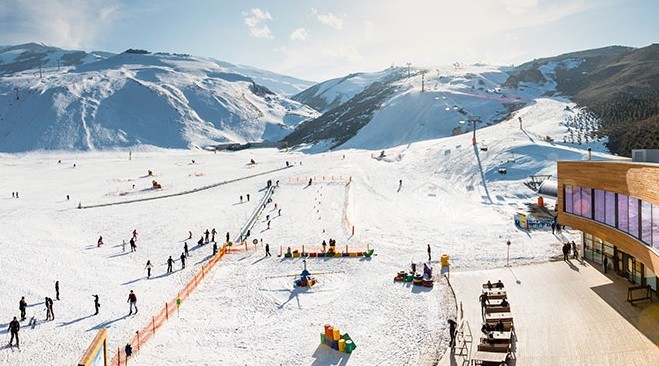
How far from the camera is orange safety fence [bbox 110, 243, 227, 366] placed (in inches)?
796

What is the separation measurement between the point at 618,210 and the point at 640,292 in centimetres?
392

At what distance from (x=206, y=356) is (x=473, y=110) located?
333 ft

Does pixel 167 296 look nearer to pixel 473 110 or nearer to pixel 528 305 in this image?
pixel 528 305

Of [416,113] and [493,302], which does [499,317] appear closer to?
[493,302]

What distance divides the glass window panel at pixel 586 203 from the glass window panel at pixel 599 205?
55 cm

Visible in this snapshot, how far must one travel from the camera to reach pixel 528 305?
22.6 metres

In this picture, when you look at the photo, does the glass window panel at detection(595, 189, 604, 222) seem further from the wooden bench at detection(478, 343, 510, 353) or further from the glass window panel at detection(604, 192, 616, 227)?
the wooden bench at detection(478, 343, 510, 353)

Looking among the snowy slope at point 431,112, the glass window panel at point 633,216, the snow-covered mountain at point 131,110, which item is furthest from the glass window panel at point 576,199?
the snow-covered mountain at point 131,110

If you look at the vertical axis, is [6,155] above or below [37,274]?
above

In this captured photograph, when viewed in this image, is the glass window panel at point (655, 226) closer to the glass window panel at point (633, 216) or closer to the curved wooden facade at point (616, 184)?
the curved wooden facade at point (616, 184)

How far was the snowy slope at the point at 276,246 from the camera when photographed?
858 inches

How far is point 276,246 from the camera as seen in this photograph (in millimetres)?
38312

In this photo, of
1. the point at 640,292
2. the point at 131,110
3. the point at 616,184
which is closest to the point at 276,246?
the point at 616,184

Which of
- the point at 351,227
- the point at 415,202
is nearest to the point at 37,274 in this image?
the point at 351,227
